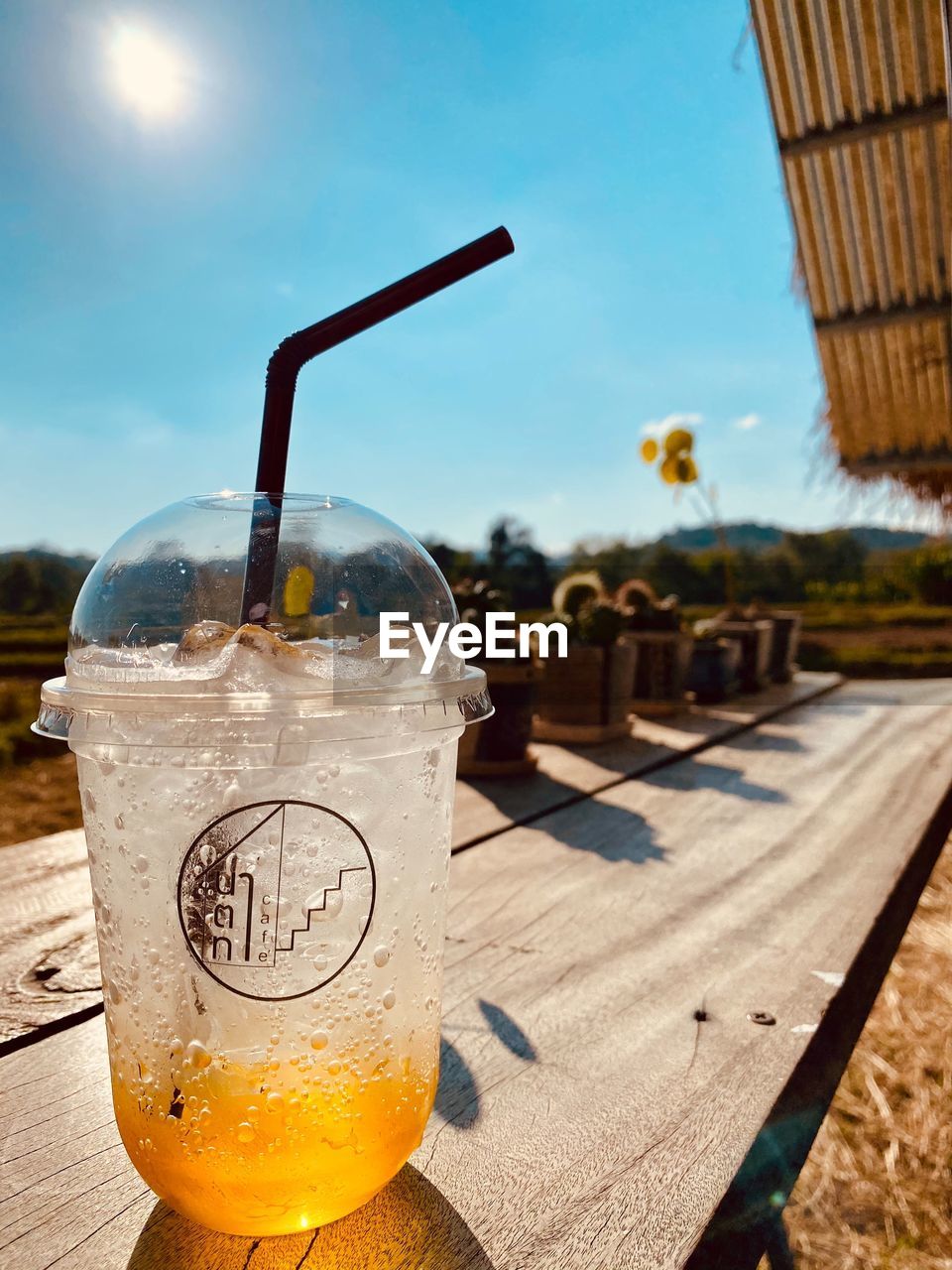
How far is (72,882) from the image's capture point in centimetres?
117

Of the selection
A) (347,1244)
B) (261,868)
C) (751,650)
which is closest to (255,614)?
(261,868)

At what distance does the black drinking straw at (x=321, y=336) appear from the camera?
0.66 m

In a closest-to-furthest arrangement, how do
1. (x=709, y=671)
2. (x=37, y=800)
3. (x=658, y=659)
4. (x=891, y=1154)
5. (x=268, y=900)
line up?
(x=268, y=900) < (x=891, y=1154) < (x=658, y=659) < (x=709, y=671) < (x=37, y=800)

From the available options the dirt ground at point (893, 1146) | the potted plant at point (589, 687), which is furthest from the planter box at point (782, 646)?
the potted plant at point (589, 687)

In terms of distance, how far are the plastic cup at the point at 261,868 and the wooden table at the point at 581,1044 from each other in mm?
67

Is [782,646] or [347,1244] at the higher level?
[782,646]

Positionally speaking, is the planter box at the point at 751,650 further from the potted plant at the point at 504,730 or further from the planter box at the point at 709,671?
the potted plant at the point at 504,730

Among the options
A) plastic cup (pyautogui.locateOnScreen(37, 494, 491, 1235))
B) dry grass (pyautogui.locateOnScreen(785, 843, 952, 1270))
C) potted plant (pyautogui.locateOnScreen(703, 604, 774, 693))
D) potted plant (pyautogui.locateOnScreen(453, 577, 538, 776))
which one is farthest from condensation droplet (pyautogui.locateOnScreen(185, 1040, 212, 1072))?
potted plant (pyautogui.locateOnScreen(703, 604, 774, 693))

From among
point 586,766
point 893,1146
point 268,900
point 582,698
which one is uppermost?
point 268,900

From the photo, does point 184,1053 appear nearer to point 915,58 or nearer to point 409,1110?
point 409,1110

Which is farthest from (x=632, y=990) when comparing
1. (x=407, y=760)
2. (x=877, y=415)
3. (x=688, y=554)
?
(x=688, y=554)

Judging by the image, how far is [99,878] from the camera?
0.59 m

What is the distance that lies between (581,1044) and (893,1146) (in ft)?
4.20

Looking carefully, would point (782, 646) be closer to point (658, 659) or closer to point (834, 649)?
point (658, 659)
